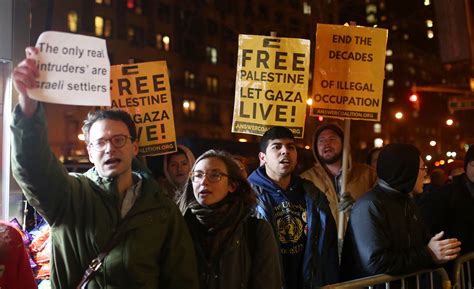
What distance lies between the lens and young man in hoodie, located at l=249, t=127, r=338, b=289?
4570 mm

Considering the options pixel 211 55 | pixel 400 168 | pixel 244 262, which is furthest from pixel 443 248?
pixel 211 55

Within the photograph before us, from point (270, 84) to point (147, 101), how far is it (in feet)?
4.59

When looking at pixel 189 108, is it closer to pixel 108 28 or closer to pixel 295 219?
pixel 108 28

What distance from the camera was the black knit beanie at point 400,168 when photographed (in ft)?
14.6

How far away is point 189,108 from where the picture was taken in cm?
6188

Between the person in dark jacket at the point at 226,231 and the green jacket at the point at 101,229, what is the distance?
24 cm

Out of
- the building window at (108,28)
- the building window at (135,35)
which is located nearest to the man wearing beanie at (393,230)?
the building window at (108,28)

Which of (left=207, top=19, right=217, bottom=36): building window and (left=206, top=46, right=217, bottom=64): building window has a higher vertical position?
(left=207, top=19, right=217, bottom=36): building window

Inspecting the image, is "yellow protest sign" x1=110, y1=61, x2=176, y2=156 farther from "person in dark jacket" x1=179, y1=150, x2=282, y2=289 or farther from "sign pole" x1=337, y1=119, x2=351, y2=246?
"sign pole" x1=337, y1=119, x2=351, y2=246

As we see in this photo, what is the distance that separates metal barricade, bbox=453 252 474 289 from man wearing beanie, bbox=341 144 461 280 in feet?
2.25

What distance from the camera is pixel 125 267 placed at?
3137 mm

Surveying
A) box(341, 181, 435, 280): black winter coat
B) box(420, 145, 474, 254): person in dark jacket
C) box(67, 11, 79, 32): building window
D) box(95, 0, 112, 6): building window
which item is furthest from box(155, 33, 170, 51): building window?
box(341, 181, 435, 280): black winter coat

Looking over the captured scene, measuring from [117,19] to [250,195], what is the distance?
55789 mm

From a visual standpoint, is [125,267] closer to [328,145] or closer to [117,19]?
[328,145]
